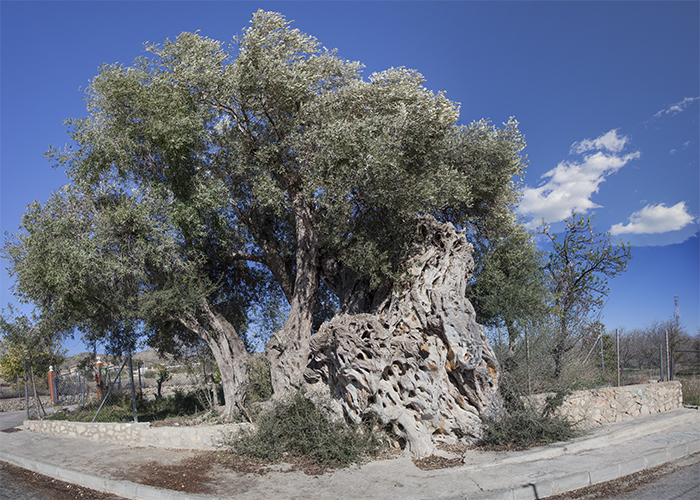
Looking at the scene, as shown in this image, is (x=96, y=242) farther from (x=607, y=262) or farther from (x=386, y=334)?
(x=607, y=262)

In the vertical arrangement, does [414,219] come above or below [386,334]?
above

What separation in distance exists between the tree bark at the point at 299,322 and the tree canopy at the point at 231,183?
4 cm

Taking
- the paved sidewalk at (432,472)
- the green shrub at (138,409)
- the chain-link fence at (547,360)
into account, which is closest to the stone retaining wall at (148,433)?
the paved sidewalk at (432,472)

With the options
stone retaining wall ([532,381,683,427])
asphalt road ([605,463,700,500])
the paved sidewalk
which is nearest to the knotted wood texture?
the paved sidewalk

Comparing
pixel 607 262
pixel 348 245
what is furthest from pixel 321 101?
pixel 607 262

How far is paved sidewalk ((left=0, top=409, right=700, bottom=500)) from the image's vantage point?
269 inches

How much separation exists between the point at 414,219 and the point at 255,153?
497 cm

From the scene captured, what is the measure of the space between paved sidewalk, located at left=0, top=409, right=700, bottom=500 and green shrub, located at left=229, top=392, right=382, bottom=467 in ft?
1.52

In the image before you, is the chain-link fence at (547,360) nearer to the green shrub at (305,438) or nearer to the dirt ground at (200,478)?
the dirt ground at (200,478)

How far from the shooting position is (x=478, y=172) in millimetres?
14336

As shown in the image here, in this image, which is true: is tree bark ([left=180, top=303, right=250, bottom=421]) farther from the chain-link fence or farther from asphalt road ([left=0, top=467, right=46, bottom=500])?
the chain-link fence

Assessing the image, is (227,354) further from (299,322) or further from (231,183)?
(231,183)

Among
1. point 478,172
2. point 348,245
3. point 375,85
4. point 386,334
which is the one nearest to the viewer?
point 386,334

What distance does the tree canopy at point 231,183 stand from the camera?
11023 mm
